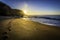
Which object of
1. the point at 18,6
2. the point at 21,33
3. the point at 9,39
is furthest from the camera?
the point at 18,6

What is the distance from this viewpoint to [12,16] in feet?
7.02

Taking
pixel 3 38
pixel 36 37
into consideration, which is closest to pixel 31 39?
pixel 36 37

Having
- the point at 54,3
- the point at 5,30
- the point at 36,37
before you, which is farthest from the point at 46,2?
the point at 5,30

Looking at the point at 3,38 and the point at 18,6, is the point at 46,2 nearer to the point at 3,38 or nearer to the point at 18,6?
the point at 18,6

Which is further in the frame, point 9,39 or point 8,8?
point 8,8

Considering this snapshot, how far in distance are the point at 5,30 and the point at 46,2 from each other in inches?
43.8

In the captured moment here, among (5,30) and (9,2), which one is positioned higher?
(9,2)

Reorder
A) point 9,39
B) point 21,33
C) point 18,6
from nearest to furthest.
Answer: point 9,39, point 21,33, point 18,6

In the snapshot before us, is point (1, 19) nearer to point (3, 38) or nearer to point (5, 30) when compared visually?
point (5, 30)

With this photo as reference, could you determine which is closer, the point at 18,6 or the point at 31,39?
the point at 31,39

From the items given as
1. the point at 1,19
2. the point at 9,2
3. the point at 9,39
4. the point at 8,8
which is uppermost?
the point at 9,2

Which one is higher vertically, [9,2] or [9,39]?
[9,2]

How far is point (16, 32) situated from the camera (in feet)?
6.65

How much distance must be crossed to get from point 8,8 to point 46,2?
870 millimetres
